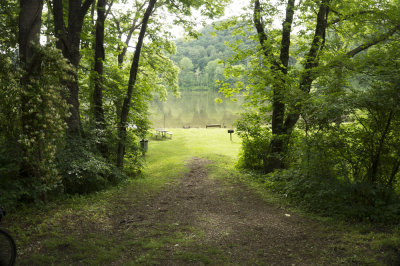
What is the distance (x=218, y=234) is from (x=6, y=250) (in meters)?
3.14

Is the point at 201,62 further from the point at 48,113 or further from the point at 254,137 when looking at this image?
the point at 48,113

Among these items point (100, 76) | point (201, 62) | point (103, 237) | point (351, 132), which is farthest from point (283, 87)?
point (201, 62)

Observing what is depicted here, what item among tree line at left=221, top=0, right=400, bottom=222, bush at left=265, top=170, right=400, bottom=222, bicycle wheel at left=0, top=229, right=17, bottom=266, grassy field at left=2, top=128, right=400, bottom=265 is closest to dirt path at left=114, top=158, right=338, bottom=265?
grassy field at left=2, top=128, right=400, bottom=265

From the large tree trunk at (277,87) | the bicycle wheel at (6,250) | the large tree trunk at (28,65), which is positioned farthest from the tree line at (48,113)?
the large tree trunk at (277,87)

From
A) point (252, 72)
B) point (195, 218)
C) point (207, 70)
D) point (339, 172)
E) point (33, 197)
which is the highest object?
point (207, 70)

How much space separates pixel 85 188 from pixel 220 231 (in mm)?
4140

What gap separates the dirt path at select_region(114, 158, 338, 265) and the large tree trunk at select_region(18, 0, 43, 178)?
7.21 ft

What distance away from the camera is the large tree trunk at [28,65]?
5137mm

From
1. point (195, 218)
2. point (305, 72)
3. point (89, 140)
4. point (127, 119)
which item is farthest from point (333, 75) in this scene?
point (127, 119)

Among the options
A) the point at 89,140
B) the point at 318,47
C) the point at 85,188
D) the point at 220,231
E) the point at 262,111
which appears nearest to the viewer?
the point at 220,231

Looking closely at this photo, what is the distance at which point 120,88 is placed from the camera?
435 inches

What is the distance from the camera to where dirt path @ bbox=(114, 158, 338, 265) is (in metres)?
3.83

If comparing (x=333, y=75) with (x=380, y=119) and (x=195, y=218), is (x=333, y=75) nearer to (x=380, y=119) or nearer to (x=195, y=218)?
(x=380, y=119)

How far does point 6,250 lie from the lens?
131 inches
